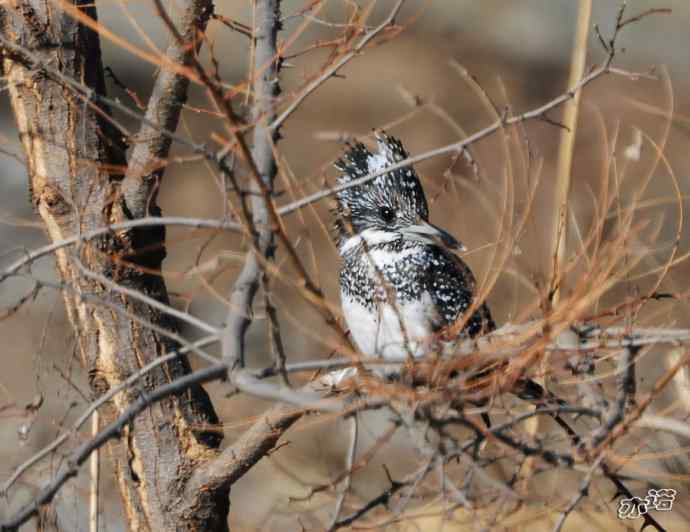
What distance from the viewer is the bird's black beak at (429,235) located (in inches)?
106

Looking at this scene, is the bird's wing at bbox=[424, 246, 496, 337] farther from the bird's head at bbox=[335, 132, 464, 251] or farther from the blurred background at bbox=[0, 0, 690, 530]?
the blurred background at bbox=[0, 0, 690, 530]

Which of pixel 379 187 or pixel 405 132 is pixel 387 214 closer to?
pixel 379 187

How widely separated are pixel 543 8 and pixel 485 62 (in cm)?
53

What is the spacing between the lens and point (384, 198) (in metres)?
2.93

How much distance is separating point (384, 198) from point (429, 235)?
23 centimetres

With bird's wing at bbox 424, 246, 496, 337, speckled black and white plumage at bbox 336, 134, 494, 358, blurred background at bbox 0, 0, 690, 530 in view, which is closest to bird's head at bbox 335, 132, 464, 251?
speckled black and white plumage at bbox 336, 134, 494, 358

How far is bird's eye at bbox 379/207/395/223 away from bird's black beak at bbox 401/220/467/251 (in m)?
0.08

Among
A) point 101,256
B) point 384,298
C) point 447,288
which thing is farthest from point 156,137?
point 447,288

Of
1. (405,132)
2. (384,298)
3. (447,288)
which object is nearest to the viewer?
(384,298)

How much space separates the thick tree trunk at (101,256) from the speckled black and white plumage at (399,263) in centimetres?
61

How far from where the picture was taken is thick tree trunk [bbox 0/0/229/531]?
234cm

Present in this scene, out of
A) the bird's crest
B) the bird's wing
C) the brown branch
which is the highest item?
the brown branch

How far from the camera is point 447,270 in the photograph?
2.90 m

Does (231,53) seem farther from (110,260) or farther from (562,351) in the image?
(562,351)
